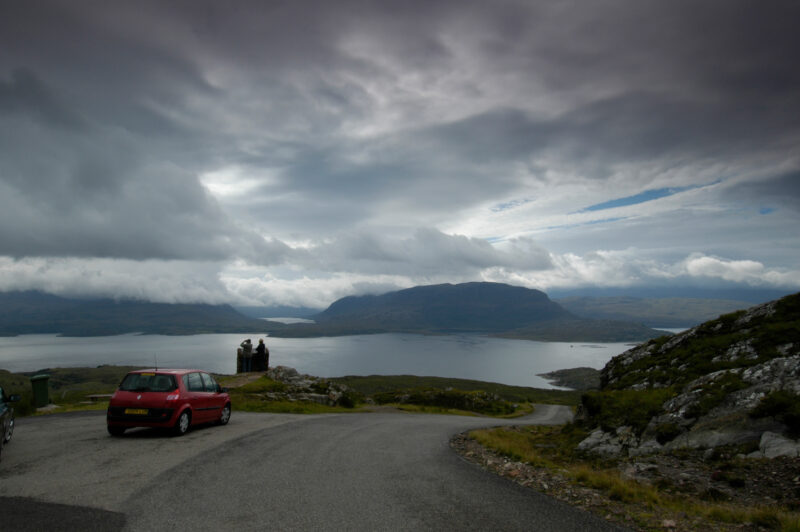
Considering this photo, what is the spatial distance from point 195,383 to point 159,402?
2.08 meters

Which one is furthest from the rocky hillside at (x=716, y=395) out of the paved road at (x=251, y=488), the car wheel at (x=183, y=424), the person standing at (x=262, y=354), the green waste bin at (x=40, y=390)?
the person standing at (x=262, y=354)

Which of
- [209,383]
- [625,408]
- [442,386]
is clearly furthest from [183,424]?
[442,386]

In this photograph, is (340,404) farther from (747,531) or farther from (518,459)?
(747,531)

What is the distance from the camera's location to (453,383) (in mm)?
157875

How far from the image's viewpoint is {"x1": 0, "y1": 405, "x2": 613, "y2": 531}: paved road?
22.9 ft

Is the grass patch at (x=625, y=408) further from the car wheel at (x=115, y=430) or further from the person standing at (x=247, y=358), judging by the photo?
the person standing at (x=247, y=358)

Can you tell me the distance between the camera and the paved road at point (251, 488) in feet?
22.9

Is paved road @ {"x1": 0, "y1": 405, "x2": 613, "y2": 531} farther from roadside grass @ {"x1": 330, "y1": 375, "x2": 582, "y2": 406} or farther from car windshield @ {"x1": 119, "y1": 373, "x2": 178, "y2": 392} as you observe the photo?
roadside grass @ {"x1": 330, "y1": 375, "x2": 582, "y2": 406}

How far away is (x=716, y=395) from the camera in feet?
41.5

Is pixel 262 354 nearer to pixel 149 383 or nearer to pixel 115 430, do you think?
pixel 149 383

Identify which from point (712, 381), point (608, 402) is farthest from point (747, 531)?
point (608, 402)

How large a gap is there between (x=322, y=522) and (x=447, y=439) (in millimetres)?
10870

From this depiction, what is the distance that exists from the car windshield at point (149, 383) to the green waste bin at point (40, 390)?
1191 cm

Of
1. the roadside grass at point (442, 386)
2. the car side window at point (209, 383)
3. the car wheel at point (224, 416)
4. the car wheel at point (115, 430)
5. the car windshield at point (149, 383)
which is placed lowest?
the roadside grass at point (442, 386)
